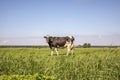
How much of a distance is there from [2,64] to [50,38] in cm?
1858

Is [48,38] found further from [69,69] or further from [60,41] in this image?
[69,69]

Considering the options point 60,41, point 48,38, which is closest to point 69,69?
point 60,41

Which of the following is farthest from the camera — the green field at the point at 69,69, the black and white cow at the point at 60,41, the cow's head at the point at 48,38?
the cow's head at the point at 48,38

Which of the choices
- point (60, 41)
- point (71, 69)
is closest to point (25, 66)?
point (71, 69)

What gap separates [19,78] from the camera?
408 inches

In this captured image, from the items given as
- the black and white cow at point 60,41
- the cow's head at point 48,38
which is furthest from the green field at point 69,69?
the cow's head at point 48,38

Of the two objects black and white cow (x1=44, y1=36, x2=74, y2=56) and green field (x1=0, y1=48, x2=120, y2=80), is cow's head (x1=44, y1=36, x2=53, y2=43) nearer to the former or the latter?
black and white cow (x1=44, y1=36, x2=74, y2=56)

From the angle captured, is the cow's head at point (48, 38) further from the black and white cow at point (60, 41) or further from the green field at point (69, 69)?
the green field at point (69, 69)

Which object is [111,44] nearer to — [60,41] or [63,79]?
[63,79]

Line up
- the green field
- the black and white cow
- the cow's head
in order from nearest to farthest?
the green field
the black and white cow
the cow's head

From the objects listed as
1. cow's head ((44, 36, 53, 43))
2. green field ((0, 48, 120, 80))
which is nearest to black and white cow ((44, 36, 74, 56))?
cow's head ((44, 36, 53, 43))

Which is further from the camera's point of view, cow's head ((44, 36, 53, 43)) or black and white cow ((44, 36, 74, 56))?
cow's head ((44, 36, 53, 43))

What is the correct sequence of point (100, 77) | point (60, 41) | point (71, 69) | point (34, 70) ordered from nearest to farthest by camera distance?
point (100, 77)
point (71, 69)
point (34, 70)
point (60, 41)

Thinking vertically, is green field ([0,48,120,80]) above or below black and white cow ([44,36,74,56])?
below
